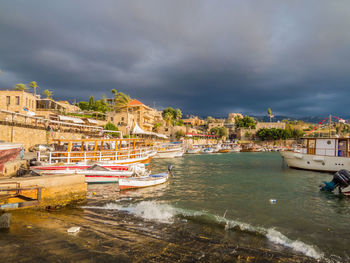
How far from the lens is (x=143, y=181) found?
50.0 ft

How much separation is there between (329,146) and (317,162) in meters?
2.36

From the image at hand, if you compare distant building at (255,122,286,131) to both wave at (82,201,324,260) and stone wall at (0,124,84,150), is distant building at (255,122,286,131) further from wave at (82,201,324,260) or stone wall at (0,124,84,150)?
wave at (82,201,324,260)

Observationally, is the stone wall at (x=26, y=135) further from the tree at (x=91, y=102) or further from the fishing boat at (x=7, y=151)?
the tree at (x=91, y=102)

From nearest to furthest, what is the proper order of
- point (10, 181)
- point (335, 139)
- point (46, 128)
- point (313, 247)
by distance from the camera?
point (313, 247)
point (10, 181)
point (335, 139)
point (46, 128)

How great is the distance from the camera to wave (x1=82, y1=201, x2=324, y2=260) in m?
6.91

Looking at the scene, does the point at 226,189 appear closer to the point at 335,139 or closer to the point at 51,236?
the point at 51,236

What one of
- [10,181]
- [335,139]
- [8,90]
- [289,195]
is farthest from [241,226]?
[8,90]

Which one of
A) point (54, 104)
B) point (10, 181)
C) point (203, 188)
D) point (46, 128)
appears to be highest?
point (54, 104)

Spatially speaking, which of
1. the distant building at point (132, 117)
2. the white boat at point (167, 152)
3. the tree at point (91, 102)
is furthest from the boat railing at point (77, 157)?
the tree at point (91, 102)

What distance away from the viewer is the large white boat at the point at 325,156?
23973 millimetres

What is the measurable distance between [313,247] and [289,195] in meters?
7.94

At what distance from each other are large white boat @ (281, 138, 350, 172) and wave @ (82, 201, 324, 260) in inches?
855

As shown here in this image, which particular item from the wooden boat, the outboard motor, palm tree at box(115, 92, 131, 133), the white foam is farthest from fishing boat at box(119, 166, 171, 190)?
palm tree at box(115, 92, 131, 133)

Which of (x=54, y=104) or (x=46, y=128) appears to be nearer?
(x=46, y=128)
